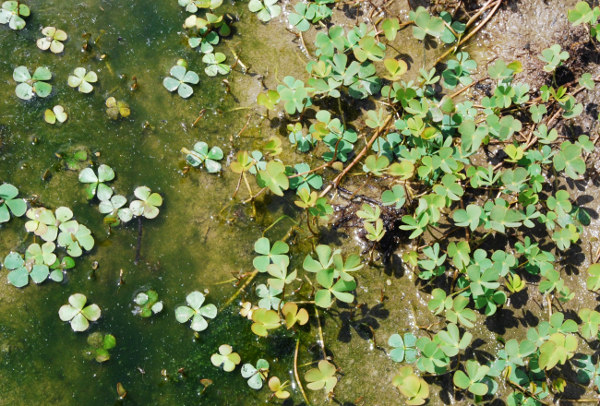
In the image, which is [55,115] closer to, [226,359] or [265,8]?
[265,8]

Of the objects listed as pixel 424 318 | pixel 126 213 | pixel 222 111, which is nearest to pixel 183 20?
pixel 222 111

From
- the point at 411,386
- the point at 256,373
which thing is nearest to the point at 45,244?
the point at 256,373

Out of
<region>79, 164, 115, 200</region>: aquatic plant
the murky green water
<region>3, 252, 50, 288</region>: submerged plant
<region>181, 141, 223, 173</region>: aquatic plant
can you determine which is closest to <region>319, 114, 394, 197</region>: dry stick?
the murky green water

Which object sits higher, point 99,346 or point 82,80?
point 82,80

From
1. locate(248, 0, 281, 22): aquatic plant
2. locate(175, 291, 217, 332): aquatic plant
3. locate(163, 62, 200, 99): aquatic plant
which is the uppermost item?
locate(248, 0, 281, 22): aquatic plant

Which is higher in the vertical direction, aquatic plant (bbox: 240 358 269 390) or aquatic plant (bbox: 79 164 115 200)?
aquatic plant (bbox: 79 164 115 200)

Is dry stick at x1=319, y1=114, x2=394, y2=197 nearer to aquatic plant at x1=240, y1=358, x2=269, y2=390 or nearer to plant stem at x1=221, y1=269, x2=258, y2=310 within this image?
plant stem at x1=221, y1=269, x2=258, y2=310
